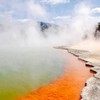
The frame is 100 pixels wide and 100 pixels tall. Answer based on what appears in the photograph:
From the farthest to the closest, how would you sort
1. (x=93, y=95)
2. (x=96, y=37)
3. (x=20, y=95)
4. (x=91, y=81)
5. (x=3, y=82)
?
(x=96, y=37) < (x=3, y=82) < (x=91, y=81) < (x=20, y=95) < (x=93, y=95)

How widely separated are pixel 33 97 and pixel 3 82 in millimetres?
3384

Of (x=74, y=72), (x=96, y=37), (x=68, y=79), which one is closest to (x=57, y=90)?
(x=68, y=79)

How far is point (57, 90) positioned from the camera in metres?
11.6

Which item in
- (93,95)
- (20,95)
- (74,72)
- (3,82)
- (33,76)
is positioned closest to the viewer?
(93,95)

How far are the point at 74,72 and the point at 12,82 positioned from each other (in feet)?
16.8

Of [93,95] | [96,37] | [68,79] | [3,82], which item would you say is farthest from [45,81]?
[96,37]

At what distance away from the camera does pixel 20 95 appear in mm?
11031

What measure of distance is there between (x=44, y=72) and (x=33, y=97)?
5845mm

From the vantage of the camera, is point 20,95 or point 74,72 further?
point 74,72

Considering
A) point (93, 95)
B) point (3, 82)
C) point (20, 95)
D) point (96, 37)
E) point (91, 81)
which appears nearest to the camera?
point (93, 95)

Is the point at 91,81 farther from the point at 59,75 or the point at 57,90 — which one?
the point at 59,75

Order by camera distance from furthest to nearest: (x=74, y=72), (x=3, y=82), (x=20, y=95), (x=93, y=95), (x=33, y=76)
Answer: (x=74, y=72) → (x=33, y=76) → (x=3, y=82) → (x=20, y=95) → (x=93, y=95)

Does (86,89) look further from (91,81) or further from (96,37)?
(96,37)

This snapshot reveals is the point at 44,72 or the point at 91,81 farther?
the point at 44,72
